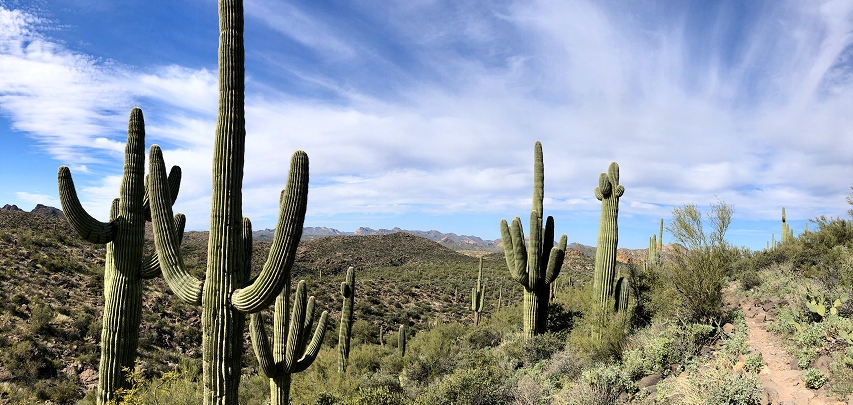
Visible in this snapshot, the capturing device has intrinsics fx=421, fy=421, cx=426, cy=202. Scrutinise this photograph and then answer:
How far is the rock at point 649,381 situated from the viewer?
7.76 meters

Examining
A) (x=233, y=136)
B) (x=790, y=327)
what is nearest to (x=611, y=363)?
(x=790, y=327)

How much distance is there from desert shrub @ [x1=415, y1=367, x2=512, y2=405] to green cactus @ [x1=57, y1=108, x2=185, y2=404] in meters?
5.51

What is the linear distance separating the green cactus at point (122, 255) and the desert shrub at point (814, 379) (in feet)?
35.0

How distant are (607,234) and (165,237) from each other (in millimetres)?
10958

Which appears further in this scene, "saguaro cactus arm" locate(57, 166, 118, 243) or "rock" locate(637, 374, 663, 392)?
"rock" locate(637, 374, 663, 392)

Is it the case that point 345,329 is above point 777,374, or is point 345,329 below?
below

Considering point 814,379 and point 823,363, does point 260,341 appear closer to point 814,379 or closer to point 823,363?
point 814,379

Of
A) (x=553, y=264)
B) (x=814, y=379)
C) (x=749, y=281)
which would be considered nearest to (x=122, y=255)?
(x=553, y=264)

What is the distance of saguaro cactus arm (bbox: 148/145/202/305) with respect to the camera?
5.59m

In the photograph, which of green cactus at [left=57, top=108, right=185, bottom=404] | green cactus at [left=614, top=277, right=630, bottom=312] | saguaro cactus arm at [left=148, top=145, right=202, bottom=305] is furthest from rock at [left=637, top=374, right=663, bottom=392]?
green cactus at [left=57, top=108, right=185, bottom=404]

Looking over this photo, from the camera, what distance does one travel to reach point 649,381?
25.8 feet

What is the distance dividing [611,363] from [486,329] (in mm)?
8691

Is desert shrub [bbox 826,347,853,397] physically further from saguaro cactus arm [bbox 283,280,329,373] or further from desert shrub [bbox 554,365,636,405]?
saguaro cactus arm [bbox 283,280,329,373]

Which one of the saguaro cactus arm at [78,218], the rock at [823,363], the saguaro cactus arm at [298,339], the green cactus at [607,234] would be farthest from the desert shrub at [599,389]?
the saguaro cactus arm at [78,218]
